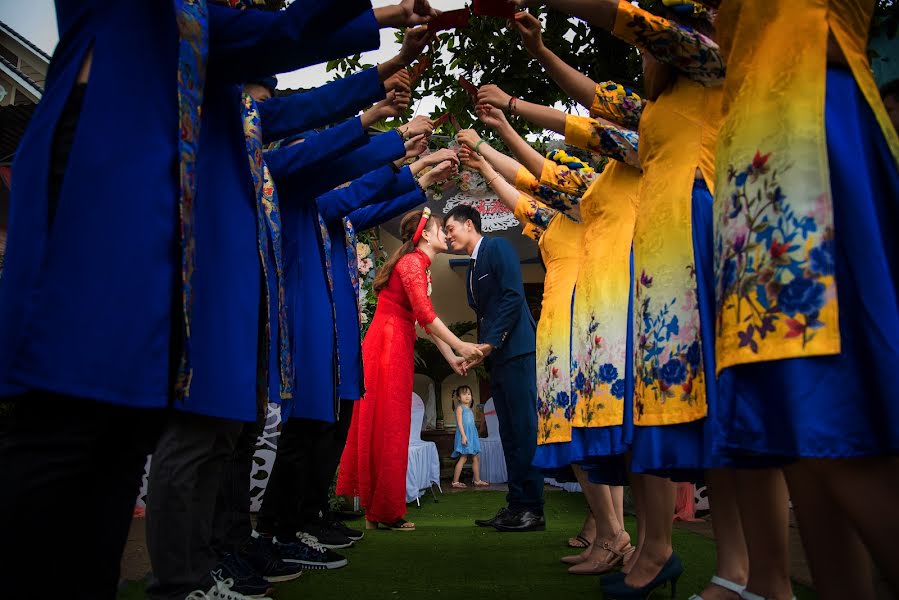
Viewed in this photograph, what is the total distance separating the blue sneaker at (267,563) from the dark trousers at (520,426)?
5.63 feet

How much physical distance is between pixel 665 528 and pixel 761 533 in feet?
2.05

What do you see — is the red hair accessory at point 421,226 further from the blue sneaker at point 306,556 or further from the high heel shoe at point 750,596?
the high heel shoe at point 750,596

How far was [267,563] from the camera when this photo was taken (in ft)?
8.42

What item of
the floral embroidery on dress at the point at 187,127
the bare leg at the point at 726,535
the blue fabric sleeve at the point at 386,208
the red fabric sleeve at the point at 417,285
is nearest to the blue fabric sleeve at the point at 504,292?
the red fabric sleeve at the point at 417,285

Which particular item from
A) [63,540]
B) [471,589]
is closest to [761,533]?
[471,589]

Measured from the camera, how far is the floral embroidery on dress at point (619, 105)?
6.64 feet

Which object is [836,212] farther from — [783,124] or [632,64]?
[632,64]

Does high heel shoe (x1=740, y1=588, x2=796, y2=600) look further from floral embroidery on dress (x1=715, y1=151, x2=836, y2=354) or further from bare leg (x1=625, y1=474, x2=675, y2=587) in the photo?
floral embroidery on dress (x1=715, y1=151, x2=836, y2=354)

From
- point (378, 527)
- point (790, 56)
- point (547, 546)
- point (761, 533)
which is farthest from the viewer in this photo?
point (378, 527)

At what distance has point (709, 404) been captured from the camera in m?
1.45

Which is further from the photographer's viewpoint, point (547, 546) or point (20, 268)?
point (547, 546)

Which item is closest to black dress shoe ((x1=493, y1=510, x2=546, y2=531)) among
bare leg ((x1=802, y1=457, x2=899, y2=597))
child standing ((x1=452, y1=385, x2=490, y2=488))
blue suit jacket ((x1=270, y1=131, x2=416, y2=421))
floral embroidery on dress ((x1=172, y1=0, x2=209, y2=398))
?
blue suit jacket ((x1=270, y1=131, x2=416, y2=421))

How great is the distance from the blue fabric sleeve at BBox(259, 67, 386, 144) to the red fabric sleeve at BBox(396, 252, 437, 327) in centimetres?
199

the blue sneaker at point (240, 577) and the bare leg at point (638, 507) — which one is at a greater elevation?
the bare leg at point (638, 507)
